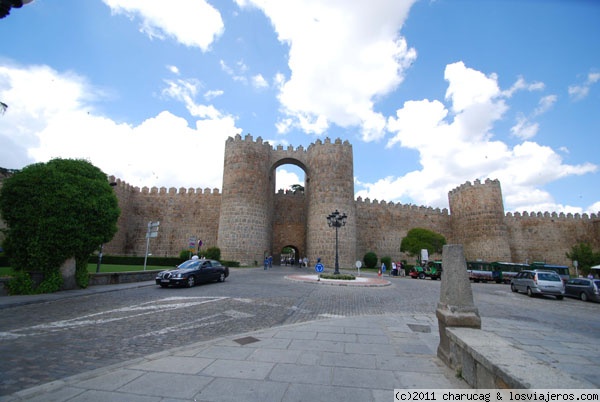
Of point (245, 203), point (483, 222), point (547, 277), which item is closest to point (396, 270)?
point (547, 277)

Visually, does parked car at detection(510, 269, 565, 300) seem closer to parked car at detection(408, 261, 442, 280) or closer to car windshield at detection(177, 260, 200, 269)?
parked car at detection(408, 261, 442, 280)

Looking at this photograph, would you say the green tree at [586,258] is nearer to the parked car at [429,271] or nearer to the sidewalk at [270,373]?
→ the parked car at [429,271]

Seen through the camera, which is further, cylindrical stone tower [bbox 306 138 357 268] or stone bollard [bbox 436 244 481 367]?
cylindrical stone tower [bbox 306 138 357 268]

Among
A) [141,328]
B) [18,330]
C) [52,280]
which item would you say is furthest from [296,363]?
[52,280]

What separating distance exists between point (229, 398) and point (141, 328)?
401 centimetres

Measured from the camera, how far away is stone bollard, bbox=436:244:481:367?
4098 mm

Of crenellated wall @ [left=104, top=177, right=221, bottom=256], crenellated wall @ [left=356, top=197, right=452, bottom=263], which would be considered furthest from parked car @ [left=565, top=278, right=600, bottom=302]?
crenellated wall @ [left=104, top=177, right=221, bottom=256]

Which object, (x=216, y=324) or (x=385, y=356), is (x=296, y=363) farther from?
(x=216, y=324)

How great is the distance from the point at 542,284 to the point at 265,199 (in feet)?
78.3

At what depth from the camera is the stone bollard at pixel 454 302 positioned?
13.4 feet

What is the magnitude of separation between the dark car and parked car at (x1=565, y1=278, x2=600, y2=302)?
17956mm

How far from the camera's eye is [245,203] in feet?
102

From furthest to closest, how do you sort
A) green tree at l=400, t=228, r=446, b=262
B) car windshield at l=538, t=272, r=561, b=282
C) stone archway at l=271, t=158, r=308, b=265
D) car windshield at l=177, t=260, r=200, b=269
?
stone archway at l=271, t=158, r=308, b=265, green tree at l=400, t=228, r=446, b=262, car windshield at l=538, t=272, r=561, b=282, car windshield at l=177, t=260, r=200, b=269

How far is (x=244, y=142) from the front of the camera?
A: 32562 mm
